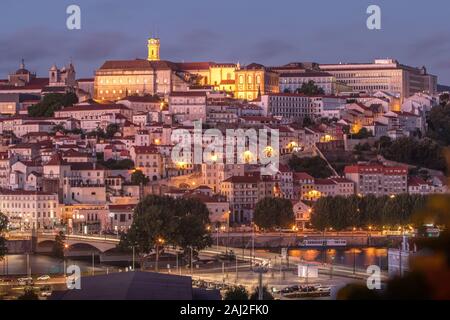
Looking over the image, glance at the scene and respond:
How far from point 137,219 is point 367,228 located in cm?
779

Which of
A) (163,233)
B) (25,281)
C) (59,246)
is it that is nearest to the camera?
(25,281)

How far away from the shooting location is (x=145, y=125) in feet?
119

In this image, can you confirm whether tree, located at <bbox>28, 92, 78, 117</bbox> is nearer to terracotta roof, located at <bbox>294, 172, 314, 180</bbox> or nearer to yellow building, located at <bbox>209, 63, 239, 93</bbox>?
yellow building, located at <bbox>209, 63, 239, 93</bbox>

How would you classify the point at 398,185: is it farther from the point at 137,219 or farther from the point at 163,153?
the point at 137,219

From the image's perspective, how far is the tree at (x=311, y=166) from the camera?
3438 cm

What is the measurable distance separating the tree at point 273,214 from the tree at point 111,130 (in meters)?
7.78

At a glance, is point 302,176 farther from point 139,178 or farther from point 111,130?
point 111,130

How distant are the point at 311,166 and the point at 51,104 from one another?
9783 millimetres

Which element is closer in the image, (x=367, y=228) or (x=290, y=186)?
(x=367, y=228)

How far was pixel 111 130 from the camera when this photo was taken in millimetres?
36156

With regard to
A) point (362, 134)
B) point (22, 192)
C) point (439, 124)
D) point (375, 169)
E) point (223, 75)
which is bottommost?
point (22, 192)

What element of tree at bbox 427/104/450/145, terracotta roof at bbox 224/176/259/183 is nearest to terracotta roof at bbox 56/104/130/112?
terracotta roof at bbox 224/176/259/183

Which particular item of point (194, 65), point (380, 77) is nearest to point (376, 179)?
point (194, 65)
